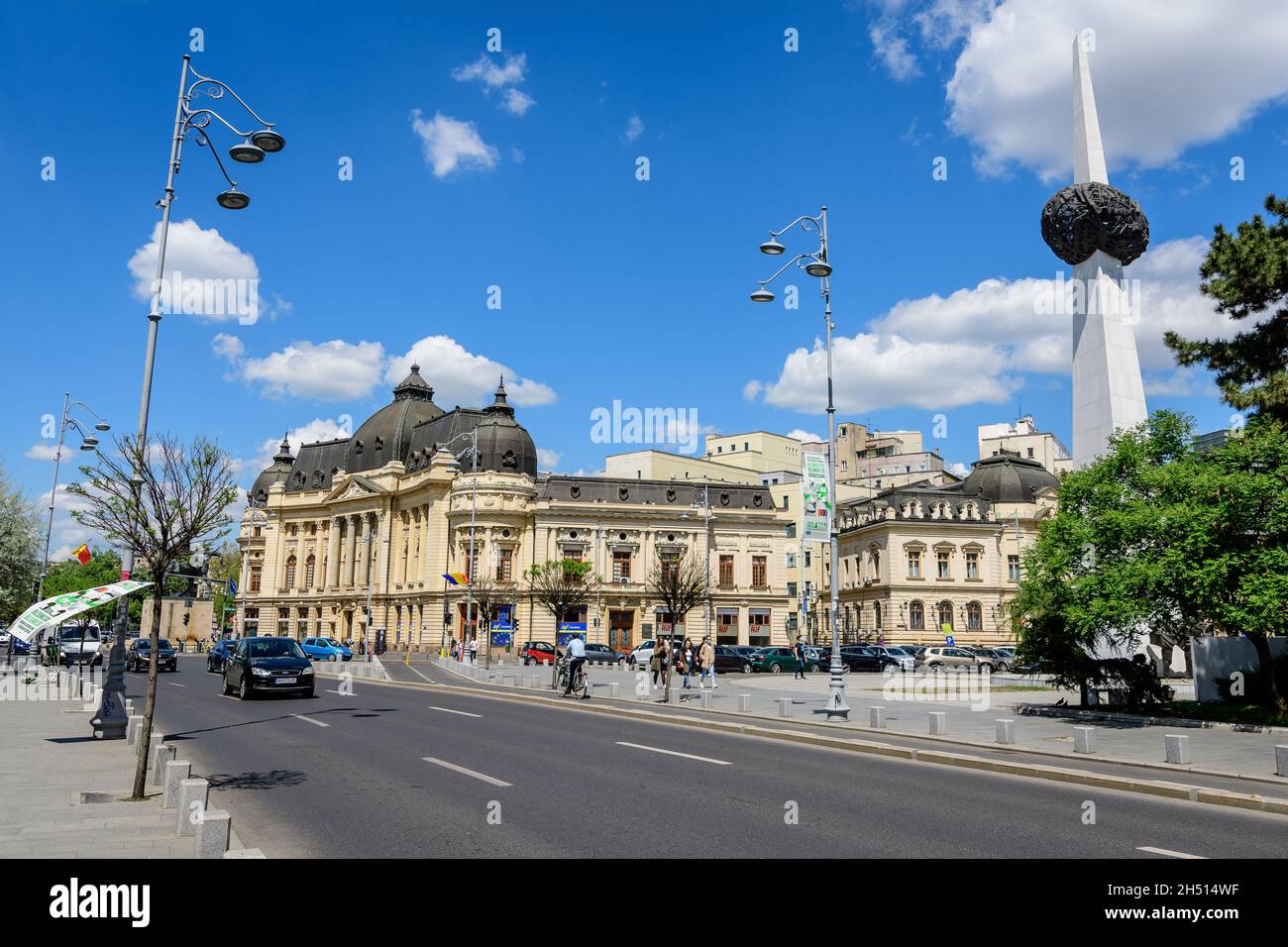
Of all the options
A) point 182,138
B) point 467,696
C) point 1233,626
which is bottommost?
point 467,696

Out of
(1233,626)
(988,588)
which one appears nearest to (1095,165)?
(1233,626)

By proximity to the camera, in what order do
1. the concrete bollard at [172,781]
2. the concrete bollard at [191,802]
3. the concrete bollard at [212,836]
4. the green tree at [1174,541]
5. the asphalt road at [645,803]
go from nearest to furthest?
1. the concrete bollard at [212,836]
2. the concrete bollard at [191,802]
3. the asphalt road at [645,803]
4. the concrete bollard at [172,781]
5. the green tree at [1174,541]

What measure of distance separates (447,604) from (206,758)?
64619 mm

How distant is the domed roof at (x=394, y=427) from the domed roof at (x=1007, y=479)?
5307cm

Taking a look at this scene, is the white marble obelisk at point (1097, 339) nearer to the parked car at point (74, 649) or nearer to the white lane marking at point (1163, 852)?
the white lane marking at point (1163, 852)

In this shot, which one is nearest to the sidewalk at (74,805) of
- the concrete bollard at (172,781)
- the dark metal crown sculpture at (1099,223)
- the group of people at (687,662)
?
the concrete bollard at (172,781)

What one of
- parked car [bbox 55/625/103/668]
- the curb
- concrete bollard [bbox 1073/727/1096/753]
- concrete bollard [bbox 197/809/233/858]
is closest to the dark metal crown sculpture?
concrete bollard [bbox 1073/727/1096/753]

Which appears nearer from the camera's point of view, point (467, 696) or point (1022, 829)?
point (1022, 829)

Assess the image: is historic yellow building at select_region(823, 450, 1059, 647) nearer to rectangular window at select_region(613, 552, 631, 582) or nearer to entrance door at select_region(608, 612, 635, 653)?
entrance door at select_region(608, 612, 635, 653)

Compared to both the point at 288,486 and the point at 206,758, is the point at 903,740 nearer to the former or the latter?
the point at 206,758

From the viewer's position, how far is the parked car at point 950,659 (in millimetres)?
53500

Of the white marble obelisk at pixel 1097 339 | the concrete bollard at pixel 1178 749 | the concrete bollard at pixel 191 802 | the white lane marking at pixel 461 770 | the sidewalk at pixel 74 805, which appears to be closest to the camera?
the sidewalk at pixel 74 805

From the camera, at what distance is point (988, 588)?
79188 millimetres

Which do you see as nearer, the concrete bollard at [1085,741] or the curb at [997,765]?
the curb at [997,765]
